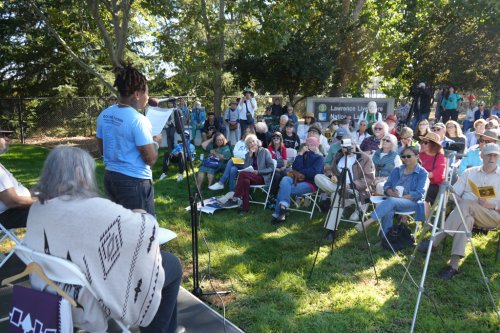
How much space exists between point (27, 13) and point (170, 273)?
1615 cm

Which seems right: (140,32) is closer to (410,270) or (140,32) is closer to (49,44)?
(49,44)

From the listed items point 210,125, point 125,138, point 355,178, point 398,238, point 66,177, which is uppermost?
point 125,138

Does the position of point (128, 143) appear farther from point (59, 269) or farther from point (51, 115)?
point (51, 115)

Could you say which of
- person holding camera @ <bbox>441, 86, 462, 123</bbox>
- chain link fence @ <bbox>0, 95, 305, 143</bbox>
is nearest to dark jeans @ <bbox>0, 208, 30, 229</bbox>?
chain link fence @ <bbox>0, 95, 305, 143</bbox>

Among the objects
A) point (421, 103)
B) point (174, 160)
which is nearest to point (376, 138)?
point (174, 160)

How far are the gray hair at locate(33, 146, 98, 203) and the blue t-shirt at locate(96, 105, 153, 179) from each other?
36.4 inches

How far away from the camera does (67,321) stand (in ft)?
6.14

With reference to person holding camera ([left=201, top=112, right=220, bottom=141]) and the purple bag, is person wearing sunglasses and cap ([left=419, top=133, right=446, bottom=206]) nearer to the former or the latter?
the purple bag

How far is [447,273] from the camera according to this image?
407cm

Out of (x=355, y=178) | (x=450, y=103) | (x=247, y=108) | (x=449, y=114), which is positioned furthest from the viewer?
(x=449, y=114)

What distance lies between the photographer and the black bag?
4776mm

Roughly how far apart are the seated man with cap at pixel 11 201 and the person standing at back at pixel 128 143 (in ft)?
2.14

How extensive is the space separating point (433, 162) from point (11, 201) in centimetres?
493

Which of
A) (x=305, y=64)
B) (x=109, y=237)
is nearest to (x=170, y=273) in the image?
(x=109, y=237)
